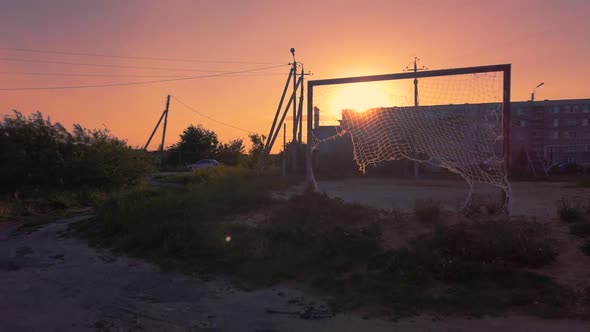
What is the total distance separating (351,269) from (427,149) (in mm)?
5163

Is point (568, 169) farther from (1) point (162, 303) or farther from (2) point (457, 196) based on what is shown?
(1) point (162, 303)

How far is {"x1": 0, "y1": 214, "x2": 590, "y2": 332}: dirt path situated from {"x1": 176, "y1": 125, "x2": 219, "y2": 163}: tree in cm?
4285

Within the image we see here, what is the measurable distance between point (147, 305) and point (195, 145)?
154ft

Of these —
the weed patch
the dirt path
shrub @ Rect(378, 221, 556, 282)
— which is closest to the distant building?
Answer: the weed patch

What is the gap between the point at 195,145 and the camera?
167 ft

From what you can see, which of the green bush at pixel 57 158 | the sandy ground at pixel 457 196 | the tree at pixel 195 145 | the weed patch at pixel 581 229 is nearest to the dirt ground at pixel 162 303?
the weed patch at pixel 581 229

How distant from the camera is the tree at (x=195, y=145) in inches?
1975

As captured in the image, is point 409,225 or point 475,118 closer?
point 409,225

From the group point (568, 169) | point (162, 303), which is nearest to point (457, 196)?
point (162, 303)

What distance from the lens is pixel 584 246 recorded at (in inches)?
244

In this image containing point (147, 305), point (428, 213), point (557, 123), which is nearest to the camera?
point (147, 305)

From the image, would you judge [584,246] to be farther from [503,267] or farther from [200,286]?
[200,286]

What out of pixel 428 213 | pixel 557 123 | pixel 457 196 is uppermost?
pixel 557 123

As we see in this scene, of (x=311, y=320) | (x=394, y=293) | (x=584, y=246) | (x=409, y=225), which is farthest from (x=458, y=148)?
(x=311, y=320)
